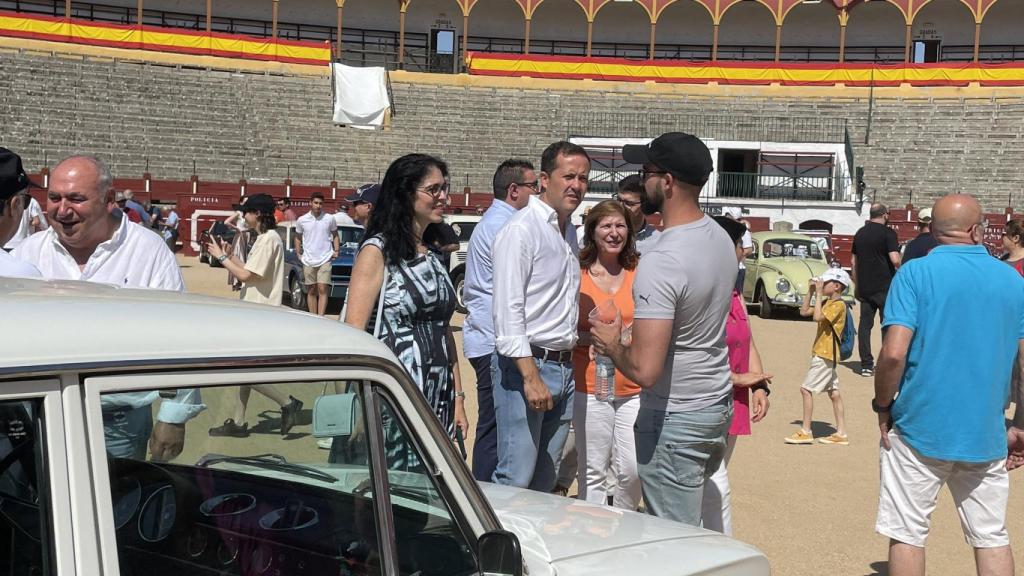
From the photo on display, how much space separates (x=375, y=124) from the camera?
3594 centimetres

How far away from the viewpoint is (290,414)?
2.13 metres

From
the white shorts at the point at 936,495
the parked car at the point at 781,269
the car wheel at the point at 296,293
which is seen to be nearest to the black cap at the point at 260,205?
the white shorts at the point at 936,495

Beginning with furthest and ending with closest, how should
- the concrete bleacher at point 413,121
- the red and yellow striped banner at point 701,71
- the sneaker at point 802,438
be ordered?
the red and yellow striped banner at point 701,71 → the concrete bleacher at point 413,121 → the sneaker at point 802,438

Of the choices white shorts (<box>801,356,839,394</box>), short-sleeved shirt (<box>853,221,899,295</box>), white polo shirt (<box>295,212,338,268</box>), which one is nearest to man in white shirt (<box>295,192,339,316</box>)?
white polo shirt (<box>295,212,338,268</box>)

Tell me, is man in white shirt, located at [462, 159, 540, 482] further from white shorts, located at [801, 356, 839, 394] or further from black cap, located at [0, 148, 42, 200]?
white shorts, located at [801, 356, 839, 394]

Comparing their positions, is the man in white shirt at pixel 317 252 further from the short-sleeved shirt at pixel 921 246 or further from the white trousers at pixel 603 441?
the white trousers at pixel 603 441

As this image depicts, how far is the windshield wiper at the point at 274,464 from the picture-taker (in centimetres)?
213

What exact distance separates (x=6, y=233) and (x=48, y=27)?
35.6m

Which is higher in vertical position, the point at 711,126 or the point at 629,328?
the point at 711,126

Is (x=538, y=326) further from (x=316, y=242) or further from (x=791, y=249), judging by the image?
(x=791, y=249)

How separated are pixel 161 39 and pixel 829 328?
33233mm

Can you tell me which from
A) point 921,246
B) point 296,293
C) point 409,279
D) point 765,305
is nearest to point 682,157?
point 409,279

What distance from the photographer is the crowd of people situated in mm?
3779

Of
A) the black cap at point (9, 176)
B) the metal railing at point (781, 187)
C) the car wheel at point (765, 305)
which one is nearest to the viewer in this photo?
the black cap at point (9, 176)
